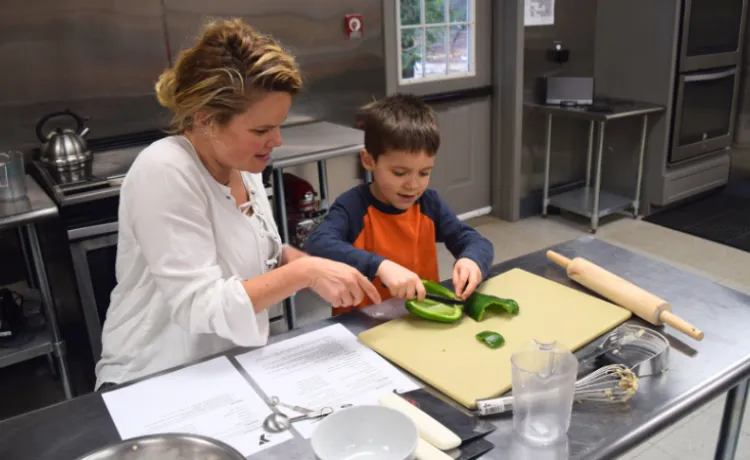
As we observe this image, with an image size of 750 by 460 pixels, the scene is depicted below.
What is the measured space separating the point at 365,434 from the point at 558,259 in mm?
727

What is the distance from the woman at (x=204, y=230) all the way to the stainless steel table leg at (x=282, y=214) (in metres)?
1.01

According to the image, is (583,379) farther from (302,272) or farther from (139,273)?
(139,273)

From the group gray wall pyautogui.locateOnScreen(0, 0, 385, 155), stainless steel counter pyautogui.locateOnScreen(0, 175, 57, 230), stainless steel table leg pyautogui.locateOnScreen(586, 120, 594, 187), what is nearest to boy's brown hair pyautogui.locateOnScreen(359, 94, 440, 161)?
stainless steel counter pyautogui.locateOnScreen(0, 175, 57, 230)

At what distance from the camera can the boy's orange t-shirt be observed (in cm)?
142

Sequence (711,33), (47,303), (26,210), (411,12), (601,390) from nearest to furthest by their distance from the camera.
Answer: (601,390)
(26,210)
(47,303)
(411,12)
(711,33)

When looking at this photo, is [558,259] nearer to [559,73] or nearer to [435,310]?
[435,310]

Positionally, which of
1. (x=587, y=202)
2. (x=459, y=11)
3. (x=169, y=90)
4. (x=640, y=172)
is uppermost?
(x=459, y=11)

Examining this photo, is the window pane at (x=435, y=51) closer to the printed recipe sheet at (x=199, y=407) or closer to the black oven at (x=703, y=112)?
the black oven at (x=703, y=112)

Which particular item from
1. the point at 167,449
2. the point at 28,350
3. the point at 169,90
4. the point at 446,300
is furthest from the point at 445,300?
the point at 28,350

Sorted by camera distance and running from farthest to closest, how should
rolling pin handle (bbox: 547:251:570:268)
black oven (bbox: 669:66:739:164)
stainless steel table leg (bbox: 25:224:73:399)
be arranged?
black oven (bbox: 669:66:739:164) → stainless steel table leg (bbox: 25:224:73:399) → rolling pin handle (bbox: 547:251:570:268)

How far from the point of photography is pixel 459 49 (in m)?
3.59

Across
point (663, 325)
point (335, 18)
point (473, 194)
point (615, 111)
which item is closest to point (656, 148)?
point (615, 111)

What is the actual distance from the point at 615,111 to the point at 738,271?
1.04 meters

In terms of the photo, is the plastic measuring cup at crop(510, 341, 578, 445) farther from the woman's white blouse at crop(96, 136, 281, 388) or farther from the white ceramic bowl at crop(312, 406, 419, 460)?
the woman's white blouse at crop(96, 136, 281, 388)
